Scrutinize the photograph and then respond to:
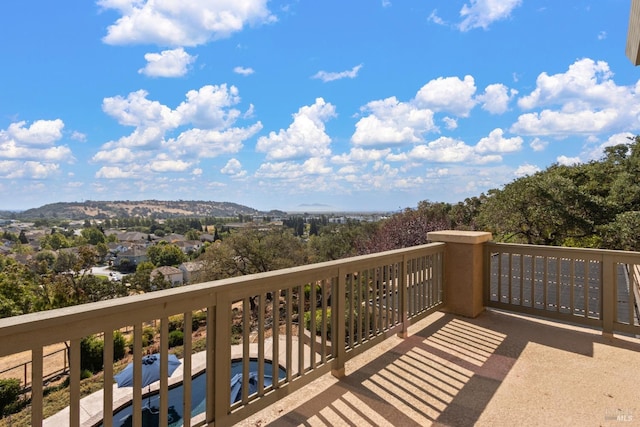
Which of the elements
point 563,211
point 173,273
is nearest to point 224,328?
point 563,211

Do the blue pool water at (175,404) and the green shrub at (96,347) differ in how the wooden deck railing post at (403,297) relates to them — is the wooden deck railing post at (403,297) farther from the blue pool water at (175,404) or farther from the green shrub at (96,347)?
the green shrub at (96,347)

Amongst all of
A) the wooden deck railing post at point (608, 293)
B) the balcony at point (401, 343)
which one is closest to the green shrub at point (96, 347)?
the balcony at point (401, 343)

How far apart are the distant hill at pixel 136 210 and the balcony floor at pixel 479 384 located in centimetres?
4715

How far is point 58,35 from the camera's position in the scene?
26125 mm

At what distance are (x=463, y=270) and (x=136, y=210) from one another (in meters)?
70.3

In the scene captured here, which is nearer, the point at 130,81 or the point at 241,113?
the point at 241,113

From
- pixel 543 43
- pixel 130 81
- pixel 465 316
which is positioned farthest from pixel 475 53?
pixel 130 81

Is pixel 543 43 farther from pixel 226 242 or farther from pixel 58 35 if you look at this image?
pixel 58 35

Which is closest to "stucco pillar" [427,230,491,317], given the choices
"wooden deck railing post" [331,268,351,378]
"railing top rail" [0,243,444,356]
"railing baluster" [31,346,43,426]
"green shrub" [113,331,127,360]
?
"wooden deck railing post" [331,268,351,378]

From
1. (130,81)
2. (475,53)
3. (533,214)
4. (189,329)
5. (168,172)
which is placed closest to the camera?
(189,329)

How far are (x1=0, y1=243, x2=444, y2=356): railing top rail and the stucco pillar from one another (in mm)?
2658

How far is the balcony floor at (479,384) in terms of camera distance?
90.8 inches

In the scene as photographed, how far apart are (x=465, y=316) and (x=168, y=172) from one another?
4414 centimetres

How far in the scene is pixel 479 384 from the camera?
273 cm
